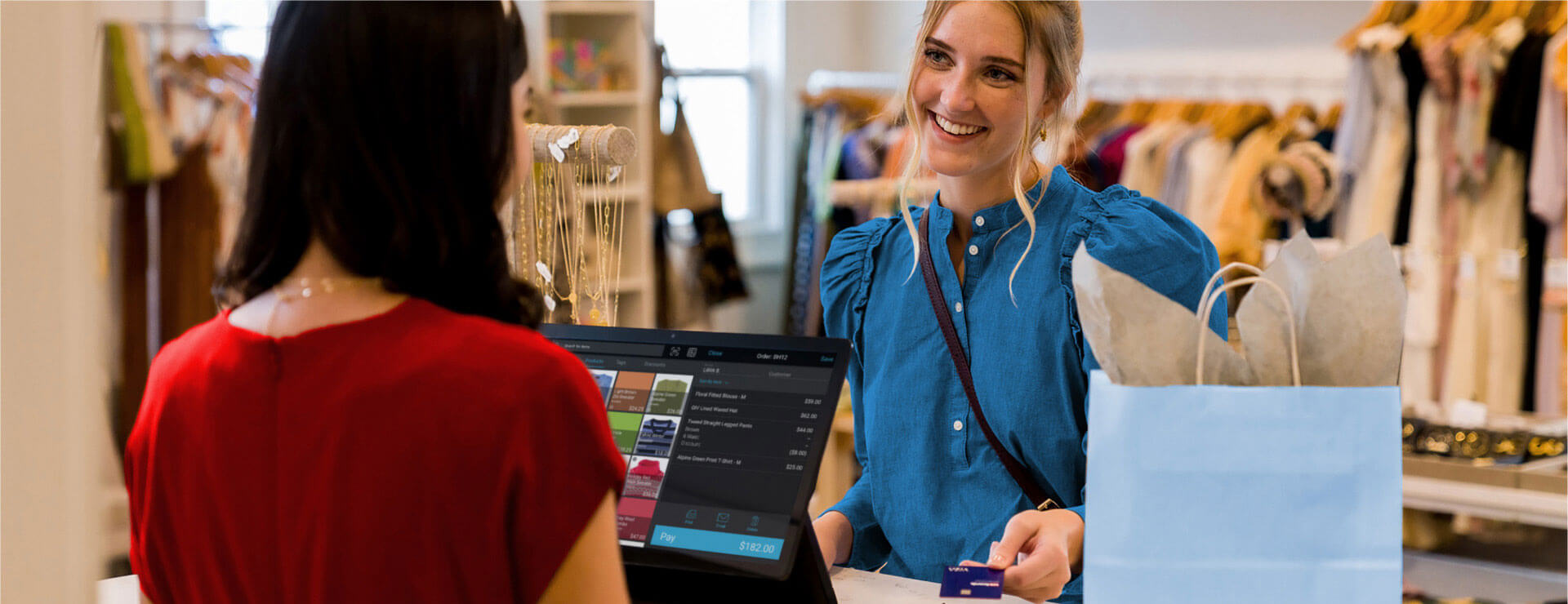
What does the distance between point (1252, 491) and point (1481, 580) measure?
99.2 inches

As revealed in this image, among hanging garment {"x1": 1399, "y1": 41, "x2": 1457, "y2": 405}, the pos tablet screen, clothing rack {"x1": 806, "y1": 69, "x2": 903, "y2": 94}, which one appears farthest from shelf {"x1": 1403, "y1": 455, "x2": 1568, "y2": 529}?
clothing rack {"x1": 806, "y1": 69, "x2": 903, "y2": 94}

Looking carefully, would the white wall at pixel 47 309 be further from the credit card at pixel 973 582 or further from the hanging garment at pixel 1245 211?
the hanging garment at pixel 1245 211

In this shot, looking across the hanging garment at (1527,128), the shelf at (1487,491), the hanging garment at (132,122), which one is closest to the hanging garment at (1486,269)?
the hanging garment at (1527,128)

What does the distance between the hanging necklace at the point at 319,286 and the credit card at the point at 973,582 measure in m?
0.53

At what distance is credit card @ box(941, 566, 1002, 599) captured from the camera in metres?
1.04

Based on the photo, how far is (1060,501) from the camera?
1320 mm

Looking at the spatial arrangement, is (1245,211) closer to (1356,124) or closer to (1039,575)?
(1356,124)

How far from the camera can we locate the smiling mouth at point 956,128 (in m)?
1.38

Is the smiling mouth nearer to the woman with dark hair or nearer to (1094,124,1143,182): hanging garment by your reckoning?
the woman with dark hair

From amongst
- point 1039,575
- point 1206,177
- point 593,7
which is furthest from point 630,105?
point 1039,575

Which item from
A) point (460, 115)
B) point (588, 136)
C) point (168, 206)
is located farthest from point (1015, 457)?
point (168, 206)

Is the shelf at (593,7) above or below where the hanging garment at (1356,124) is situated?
above

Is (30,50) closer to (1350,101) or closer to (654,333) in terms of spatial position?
(654,333)

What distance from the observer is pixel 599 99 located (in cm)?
408
